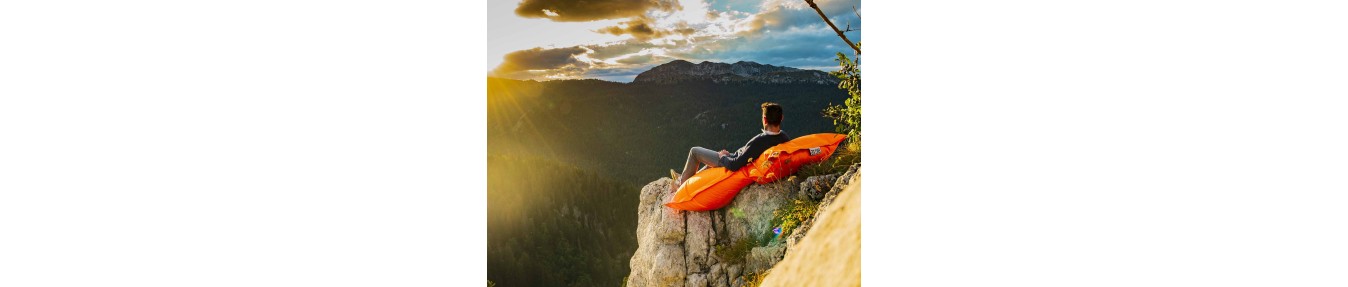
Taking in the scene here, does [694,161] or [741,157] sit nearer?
[741,157]

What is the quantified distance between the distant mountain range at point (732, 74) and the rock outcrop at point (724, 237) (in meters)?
0.47

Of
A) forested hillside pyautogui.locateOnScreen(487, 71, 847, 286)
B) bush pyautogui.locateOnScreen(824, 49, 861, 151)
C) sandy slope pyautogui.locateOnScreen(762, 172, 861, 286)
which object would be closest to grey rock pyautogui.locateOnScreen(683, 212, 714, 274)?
forested hillside pyautogui.locateOnScreen(487, 71, 847, 286)

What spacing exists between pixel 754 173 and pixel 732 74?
504 mm

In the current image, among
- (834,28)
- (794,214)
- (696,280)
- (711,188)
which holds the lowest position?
(696,280)

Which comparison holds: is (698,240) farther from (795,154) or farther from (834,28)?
(834,28)

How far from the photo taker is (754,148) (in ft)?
15.5

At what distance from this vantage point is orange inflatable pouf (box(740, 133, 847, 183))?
4609mm

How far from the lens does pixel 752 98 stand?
4.79 meters

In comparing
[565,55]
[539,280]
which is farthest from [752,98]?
[539,280]

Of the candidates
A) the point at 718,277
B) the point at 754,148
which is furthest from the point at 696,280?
the point at 754,148

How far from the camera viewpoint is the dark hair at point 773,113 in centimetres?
472

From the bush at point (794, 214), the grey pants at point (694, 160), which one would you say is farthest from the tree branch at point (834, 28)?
the grey pants at point (694, 160)

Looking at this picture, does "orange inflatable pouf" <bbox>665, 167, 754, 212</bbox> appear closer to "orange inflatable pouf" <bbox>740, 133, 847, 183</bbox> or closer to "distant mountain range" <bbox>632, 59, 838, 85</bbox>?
"orange inflatable pouf" <bbox>740, 133, 847, 183</bbox>

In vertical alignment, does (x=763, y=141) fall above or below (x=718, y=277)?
above
